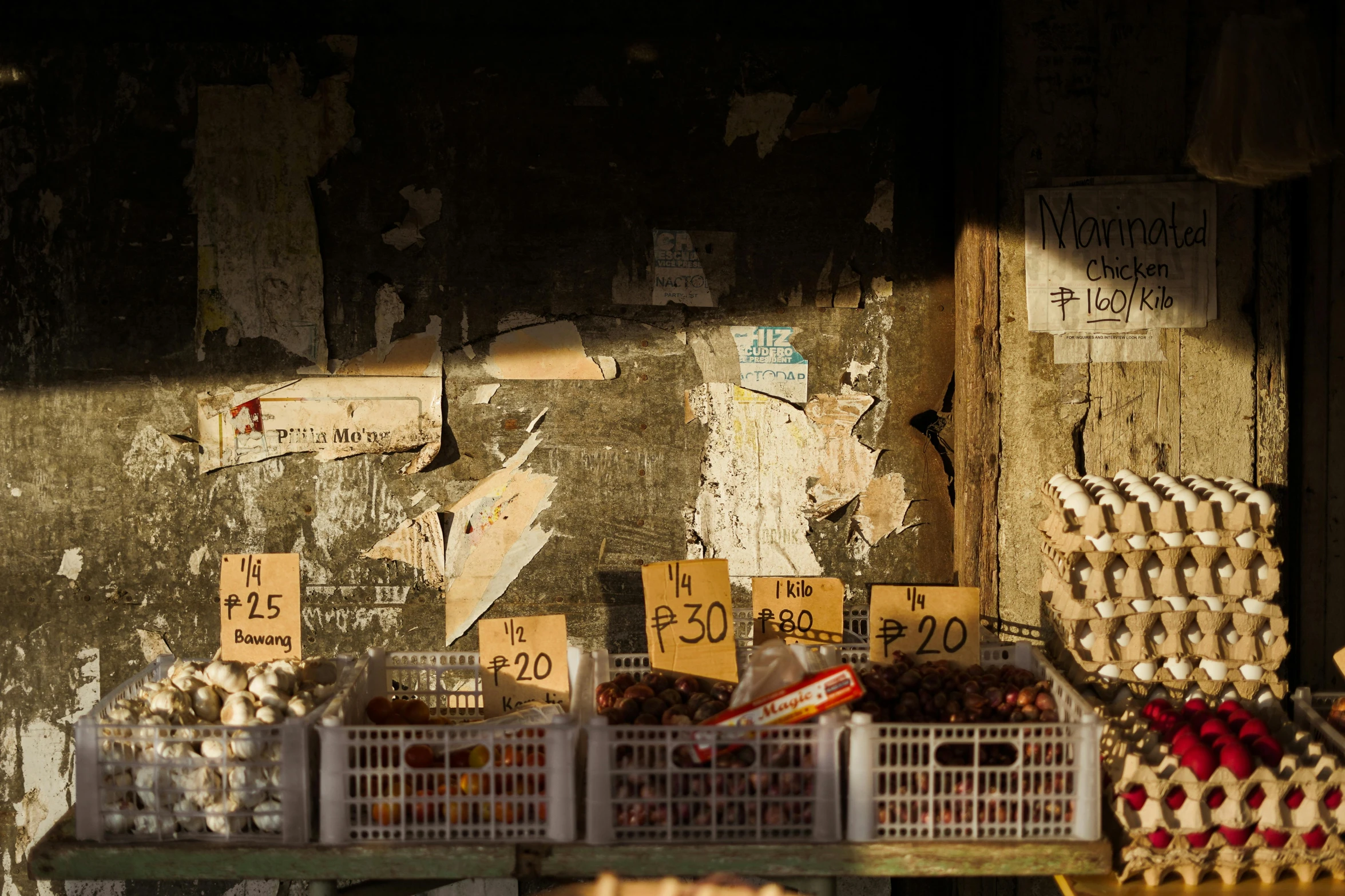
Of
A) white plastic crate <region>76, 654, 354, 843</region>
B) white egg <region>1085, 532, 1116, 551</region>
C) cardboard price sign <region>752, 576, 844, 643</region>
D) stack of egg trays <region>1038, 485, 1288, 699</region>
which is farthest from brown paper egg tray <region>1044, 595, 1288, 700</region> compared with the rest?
white plastic crate <region>76, 654, 354, 843</region>

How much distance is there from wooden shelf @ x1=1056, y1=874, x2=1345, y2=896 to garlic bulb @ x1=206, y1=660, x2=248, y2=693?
173cm

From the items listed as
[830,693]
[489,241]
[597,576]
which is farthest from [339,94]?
[830,693]

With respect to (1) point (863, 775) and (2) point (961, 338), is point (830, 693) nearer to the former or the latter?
(1) point (863, 775)

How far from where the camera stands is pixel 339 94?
3350 millimetres

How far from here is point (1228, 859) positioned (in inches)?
78.3

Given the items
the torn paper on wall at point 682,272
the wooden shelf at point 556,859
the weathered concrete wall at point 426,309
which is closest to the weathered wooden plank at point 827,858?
the wooden shelf at point 556,859

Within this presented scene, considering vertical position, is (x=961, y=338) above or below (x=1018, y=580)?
above

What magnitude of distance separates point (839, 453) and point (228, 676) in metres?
2.01

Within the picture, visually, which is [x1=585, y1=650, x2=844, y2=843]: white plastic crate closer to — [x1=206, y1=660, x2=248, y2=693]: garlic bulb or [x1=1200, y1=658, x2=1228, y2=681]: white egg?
[x1=206, y1=660, x2=248, y2=693]: garlic bulb

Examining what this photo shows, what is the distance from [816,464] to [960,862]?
5.39 ft

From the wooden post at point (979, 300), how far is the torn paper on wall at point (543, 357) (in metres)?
1.15

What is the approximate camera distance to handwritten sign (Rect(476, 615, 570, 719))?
2424 mm

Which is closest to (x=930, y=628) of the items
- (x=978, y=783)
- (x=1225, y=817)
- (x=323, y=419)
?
(x=978, y=783)

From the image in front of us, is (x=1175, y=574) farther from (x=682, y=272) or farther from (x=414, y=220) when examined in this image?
(x=414, y=220)
